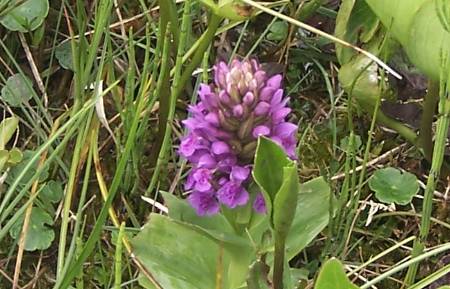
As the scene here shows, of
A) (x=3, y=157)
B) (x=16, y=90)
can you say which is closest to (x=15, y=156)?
(x=3, y=157)

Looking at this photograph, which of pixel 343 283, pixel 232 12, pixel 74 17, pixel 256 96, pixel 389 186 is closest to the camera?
pixel 343 283

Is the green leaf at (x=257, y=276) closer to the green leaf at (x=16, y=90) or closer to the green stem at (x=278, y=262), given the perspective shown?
the green stem at (x=278, y=262)

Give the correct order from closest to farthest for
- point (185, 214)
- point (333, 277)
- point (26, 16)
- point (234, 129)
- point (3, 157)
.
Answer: point (333, 277)
point (234, 129)
point (185, 214)
point (3, 157)
point (26, 16)

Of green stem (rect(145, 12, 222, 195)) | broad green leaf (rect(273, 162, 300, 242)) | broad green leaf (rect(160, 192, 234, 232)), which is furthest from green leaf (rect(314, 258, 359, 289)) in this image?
green stem (rect(145, 12, 222, 195))

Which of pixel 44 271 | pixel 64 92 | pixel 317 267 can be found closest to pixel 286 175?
pixel 317 267

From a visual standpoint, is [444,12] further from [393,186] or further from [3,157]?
[3,157]

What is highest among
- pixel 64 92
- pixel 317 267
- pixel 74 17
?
pixel 74 17

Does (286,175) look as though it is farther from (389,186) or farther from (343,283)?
(389,186)
